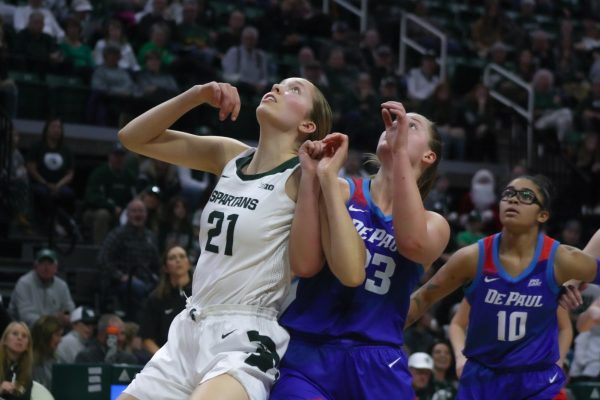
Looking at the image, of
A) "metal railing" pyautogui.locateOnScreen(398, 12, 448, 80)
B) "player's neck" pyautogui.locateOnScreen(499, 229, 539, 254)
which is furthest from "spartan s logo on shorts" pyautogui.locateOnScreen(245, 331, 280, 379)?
"metal railing" pyautogui.locateOnScreen(398, 12, 448, 80)

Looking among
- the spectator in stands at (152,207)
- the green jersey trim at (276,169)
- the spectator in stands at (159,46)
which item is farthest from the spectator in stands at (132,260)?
the green jersey trim at (276,169)

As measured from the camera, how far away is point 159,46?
15742mm

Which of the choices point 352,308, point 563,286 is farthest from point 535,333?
point 352,308

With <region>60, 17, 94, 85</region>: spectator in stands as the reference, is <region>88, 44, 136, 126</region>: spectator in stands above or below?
below

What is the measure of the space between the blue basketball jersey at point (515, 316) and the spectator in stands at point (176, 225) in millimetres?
7097

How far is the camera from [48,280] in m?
11.5

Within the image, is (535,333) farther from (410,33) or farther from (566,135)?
(410,33)

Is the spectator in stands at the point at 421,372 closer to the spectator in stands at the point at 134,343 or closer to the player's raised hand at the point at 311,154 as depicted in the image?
the spectator in stands at the point at 134,343

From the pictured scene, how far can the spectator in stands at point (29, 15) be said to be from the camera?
15.1 metres

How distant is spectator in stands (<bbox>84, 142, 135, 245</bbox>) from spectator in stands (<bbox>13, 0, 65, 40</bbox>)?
2.34m

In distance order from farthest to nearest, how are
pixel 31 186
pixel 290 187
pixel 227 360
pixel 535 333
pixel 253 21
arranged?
pixel 253 21 → pixel 31 186 → pixel 535 333 → pixel 290 187 → pixel 227 360

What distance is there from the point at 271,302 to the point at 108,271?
7.29 meters

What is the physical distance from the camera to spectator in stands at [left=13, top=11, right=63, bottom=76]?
47.9ft

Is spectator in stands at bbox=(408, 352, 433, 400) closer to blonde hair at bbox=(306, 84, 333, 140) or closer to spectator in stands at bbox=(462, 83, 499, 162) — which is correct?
blonde hair at bbox=(306, 84, 333, 140)
